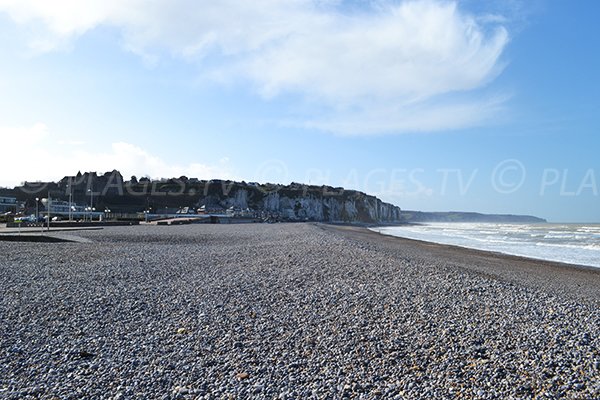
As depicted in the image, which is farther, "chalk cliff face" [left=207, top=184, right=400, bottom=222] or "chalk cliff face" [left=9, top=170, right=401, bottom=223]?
"chalk cliff face" [left=207, top=184, right=400, bottom=222]

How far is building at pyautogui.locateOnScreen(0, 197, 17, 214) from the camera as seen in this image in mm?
76350

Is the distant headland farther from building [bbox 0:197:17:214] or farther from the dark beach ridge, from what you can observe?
the dark beach ridge

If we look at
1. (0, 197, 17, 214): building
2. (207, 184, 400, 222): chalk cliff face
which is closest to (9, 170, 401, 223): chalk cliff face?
(207, 184, 400, 222): chalk cliff face

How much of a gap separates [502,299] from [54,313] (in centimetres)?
774

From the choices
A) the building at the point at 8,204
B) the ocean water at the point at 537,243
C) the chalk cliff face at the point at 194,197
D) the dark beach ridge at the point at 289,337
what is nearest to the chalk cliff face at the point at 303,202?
the chalk cliff face at the point at 194,197

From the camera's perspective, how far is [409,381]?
14.2ft


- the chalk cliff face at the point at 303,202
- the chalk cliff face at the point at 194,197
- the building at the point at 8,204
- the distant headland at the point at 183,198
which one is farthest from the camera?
the chalk cliff face at the point at 303,202

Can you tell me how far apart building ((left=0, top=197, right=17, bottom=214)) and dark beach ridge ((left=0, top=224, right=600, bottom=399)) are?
79985 mm

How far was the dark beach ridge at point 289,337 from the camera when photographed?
166 inches

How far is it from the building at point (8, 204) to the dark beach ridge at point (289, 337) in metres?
80.0

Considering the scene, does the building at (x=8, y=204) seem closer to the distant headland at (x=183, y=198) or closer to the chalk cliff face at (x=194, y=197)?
the distant headland at (x=183, y=198)

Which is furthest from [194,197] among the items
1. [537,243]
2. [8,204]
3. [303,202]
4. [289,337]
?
[289,337]

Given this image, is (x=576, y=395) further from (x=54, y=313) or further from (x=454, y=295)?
(x=54, y=313)

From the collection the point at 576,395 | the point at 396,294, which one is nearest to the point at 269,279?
the point at 396,294
